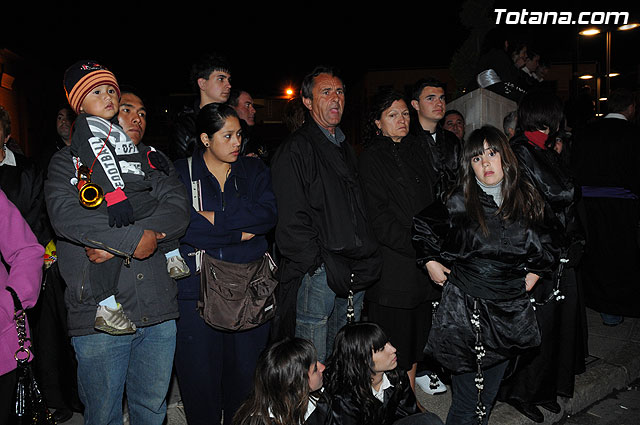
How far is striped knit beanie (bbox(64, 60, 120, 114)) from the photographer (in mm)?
2576

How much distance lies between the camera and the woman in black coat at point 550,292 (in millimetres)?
3682

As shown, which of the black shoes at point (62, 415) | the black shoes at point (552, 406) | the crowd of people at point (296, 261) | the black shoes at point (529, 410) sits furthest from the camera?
the black shoes at point (552, 406)

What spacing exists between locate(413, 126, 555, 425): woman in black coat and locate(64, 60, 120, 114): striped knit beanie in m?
2.12

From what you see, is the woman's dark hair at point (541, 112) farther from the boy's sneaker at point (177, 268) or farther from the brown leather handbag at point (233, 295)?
the boy's sneaker at point (177, 268)

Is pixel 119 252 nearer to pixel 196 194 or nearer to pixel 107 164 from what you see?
pixel 107 164

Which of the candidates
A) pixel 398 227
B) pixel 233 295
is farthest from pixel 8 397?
pixel 398 227

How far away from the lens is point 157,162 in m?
2.84

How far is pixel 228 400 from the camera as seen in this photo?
10.8ft

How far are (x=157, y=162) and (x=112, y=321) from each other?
2.99ft

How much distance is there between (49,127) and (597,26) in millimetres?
15717

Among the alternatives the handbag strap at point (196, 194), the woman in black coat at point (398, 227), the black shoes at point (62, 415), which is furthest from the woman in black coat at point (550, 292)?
the black shoes at point (62, 415)

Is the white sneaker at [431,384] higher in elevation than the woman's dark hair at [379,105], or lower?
lower

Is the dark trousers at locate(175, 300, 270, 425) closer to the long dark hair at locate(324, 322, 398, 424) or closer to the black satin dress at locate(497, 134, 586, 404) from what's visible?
the long dark hair at locate(324, 322, 398, 424)

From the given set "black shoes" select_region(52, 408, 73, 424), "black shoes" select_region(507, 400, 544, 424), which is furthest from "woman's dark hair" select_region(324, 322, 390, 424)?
"black shoes" select_region(52, 408, 73, 424)
